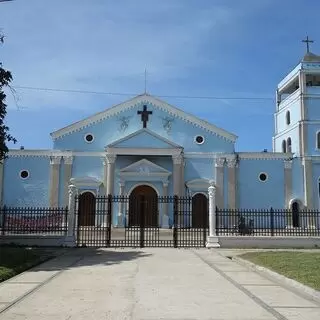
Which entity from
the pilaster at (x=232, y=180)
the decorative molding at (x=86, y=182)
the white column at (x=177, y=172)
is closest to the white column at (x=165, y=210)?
the white column at (x=177, y=172)

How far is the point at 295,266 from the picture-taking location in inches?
499

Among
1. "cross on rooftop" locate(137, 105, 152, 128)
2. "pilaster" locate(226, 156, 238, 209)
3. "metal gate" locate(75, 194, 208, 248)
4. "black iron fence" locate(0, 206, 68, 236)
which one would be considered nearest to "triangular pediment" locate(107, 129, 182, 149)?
"cross on rooftop" locate(137, 105, 152, 128)

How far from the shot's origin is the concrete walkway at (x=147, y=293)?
7.45 m

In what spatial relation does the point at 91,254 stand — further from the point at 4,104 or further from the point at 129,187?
the point at 129,187

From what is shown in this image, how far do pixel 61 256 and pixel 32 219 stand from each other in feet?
17.0

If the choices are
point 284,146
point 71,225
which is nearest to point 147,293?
point 71,225

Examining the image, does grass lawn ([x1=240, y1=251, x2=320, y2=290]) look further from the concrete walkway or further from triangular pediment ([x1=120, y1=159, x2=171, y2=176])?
triangular pediment ([x1=120, y1=159, x2=171, y2=176])

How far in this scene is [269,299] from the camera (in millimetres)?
8727

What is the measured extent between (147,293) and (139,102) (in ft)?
90.5

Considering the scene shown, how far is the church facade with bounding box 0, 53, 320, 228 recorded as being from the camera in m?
34.6

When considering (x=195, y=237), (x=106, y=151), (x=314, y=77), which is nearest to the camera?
(x=195, y=237)

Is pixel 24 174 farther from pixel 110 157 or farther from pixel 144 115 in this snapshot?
pixel 144 115

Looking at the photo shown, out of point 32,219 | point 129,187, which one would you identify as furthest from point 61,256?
point 129,187

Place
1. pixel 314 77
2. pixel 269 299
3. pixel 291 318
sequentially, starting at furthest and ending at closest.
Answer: pixel 314 77 < pixel 269 299 < pixel 291 318
